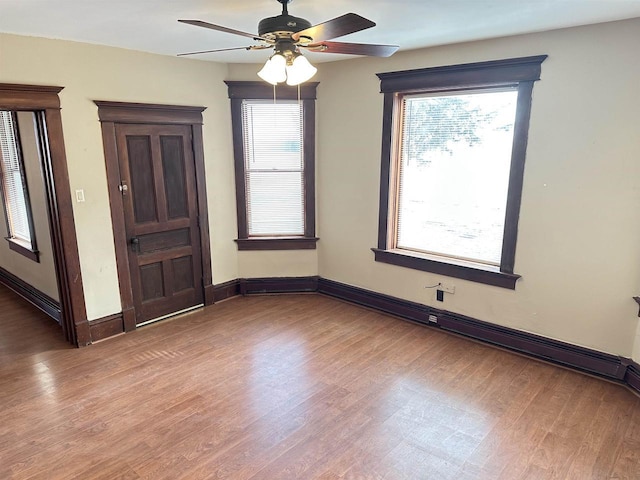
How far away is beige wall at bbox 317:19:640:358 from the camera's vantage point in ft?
9.50

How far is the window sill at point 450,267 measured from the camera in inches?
142

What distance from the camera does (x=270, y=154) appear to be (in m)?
4.63

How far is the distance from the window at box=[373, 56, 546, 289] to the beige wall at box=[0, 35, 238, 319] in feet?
6.01

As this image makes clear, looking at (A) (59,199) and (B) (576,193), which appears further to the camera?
(A) (59,199)

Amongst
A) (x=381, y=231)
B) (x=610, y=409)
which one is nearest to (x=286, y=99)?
→ (x=381, y=231)

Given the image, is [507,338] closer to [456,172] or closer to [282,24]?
[456,172]

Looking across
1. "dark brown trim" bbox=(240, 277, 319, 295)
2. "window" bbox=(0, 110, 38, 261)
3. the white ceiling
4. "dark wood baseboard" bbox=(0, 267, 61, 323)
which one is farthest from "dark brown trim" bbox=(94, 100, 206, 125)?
"dark wood baseboard" bbox=(0, 267, 61, 323)

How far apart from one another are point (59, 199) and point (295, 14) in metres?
2.43

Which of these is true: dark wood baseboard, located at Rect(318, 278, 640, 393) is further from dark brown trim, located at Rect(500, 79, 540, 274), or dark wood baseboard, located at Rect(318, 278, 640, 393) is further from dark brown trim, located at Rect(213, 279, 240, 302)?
dark brown trim, located at Rect(213, 279, 240, 302)

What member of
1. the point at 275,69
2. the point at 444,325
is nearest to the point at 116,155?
the point at 275,69

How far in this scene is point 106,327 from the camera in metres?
3.89

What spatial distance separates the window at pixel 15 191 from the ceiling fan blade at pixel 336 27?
3.48m

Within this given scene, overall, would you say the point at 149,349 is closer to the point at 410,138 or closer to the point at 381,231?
the point at 381,231

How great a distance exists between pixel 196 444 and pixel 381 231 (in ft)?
8.67
